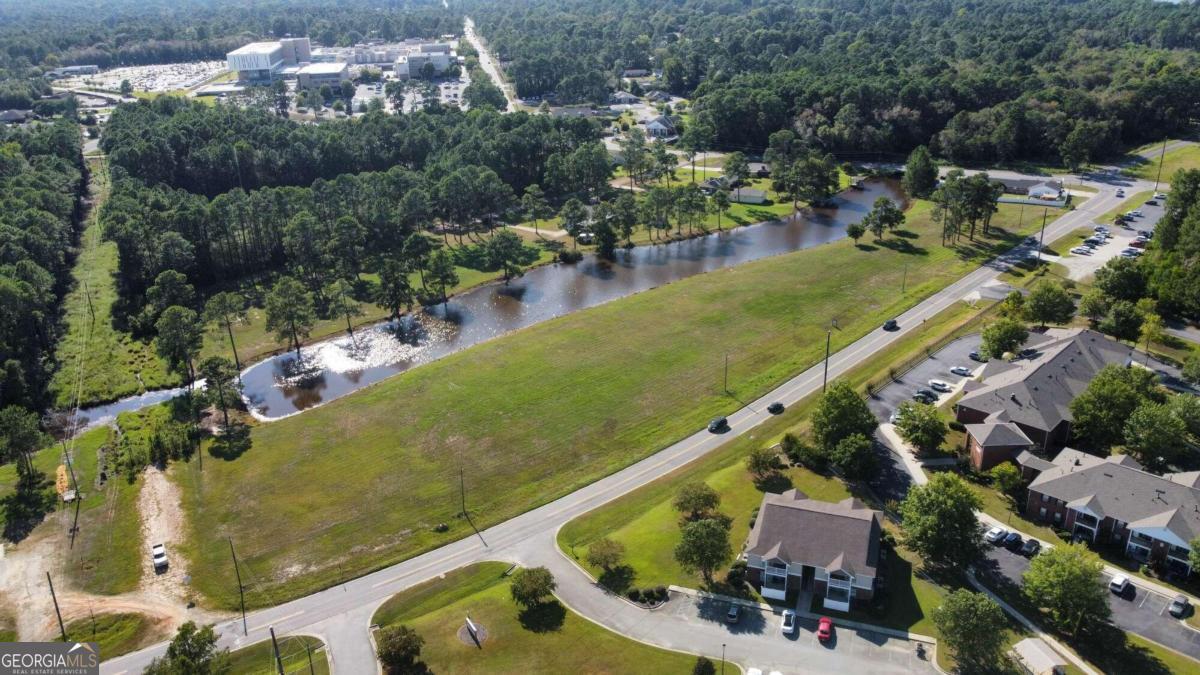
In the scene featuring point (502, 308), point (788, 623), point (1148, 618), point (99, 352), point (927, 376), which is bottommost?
point (788, 623)

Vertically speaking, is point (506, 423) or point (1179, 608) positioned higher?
point (506, 423)

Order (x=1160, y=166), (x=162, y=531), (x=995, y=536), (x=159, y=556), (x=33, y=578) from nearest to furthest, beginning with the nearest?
1. (x=995, y=536)
2. (x=33, y=578)
3. (x=159, y=556)
4. (x=162, y=531)
5. (x=1160, y=166)

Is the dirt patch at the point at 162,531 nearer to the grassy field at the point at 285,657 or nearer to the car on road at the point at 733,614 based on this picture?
the grassy field at the point at 285,657

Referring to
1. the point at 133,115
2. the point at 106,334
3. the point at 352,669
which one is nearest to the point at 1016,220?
the point at 352,669

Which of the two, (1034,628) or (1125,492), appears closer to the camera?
(1034,628)

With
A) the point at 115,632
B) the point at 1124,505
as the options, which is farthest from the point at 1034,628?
the point at 115,632

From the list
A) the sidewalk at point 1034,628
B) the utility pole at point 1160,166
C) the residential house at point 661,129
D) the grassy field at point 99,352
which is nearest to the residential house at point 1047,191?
the utility pole at point 1160,166

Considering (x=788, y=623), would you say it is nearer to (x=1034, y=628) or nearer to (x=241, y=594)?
(x=1034, y=628)
